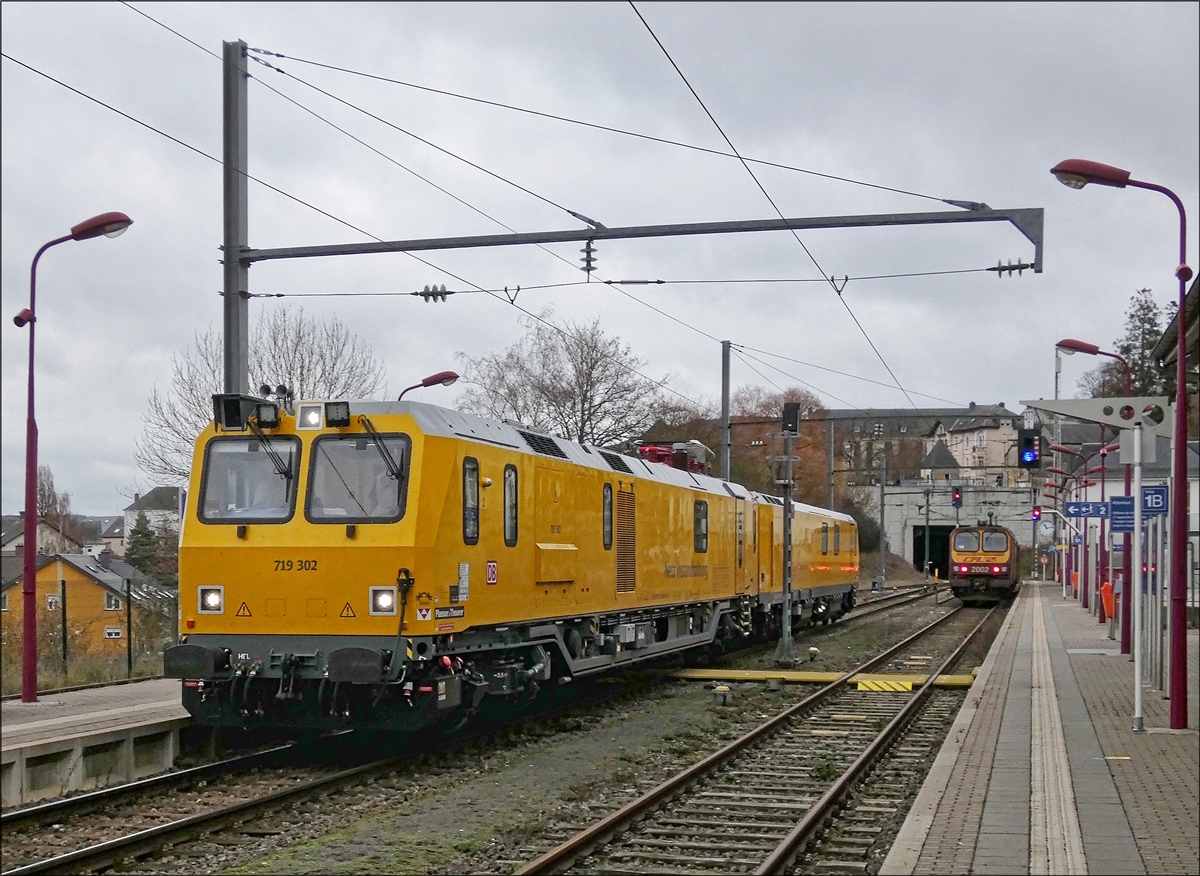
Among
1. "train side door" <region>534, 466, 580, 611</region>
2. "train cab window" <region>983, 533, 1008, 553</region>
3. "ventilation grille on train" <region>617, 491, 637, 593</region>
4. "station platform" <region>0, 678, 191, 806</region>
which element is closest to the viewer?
"station platform" <region>0, 678, 191, 806</region>

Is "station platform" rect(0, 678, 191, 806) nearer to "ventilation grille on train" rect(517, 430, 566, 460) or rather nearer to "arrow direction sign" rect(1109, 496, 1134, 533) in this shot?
"ventilation grille on train" rect(517, 430, 566, 460)

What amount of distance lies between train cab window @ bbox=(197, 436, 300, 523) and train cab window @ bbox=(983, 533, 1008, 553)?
39.4 m

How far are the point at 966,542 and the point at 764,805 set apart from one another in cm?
3954

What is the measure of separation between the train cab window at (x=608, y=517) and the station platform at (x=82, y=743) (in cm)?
521

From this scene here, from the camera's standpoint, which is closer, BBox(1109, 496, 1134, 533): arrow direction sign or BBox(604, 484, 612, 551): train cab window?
BBox(1109, 496, 1134, 533): arrow direction sign

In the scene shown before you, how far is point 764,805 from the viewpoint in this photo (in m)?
9.94

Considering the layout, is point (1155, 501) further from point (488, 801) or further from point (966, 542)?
point (966, 542)

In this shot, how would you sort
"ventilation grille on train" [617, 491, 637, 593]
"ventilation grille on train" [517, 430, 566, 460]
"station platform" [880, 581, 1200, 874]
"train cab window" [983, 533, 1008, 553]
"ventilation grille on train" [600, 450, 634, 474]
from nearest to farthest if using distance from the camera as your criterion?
"station platform" [880, 581, 1200, 874] < "ventilation grille on train" [517, 430, 566, 460] < "ventilation grille on train" [617, 491, 637, 593] < "ventilation grille on train" [600, 450, 634, 474] < "train cab window" [983, 533, 1008, 553]

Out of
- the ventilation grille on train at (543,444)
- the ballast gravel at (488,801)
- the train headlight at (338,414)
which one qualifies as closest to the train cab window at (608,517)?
the ventilation grille on train at (543,444)

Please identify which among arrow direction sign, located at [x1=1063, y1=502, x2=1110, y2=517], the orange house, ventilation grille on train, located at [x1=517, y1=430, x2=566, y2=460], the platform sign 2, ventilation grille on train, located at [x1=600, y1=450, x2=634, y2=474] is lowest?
the orange house

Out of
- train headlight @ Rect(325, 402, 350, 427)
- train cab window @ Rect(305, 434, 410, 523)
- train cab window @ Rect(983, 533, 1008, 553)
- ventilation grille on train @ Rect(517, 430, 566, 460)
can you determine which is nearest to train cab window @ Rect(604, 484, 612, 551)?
ventilation grille on train @ Rect(517, 430, 566, 460)

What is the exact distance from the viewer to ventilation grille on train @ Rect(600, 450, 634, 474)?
53.5ft

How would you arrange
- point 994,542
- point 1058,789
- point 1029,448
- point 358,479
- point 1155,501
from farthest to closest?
point 994,542 → point 1029,448 → point 1155,501 → point 358,479 → point 1058,789

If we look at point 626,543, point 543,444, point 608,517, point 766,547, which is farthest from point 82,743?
point 766,547
